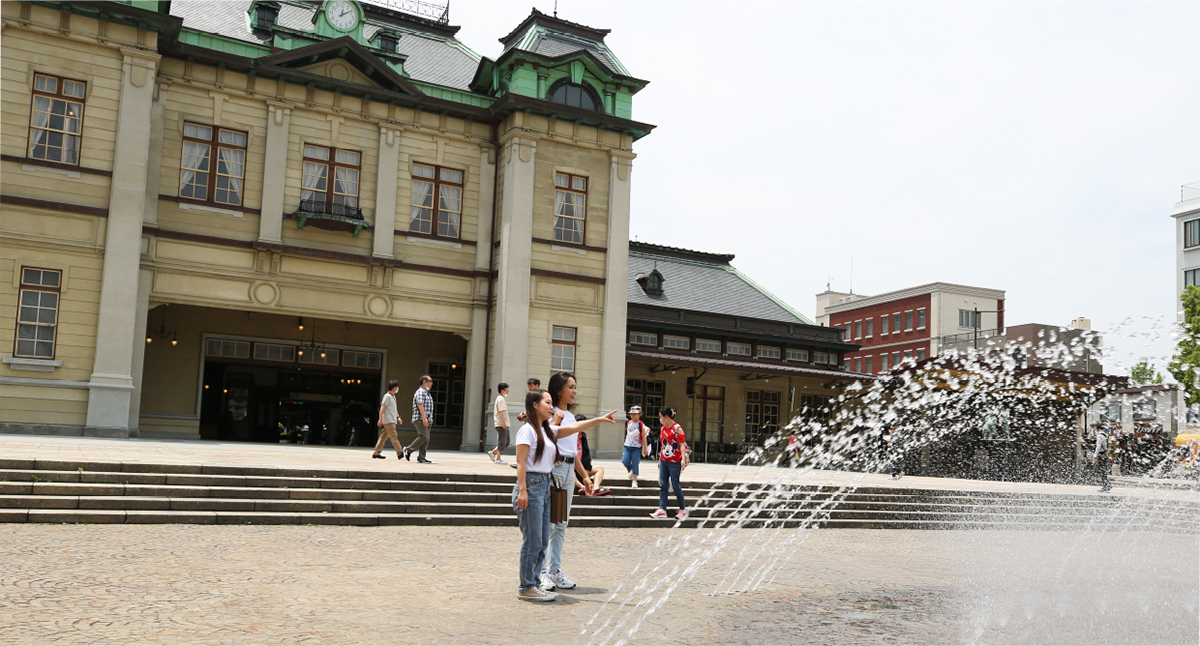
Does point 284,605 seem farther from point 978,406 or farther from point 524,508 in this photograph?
point 978,406

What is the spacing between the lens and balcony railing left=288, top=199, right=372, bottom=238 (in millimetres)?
24000

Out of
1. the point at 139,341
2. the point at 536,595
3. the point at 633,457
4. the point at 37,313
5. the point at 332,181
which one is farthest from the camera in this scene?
the point at 332,181

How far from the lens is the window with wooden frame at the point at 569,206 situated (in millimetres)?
26734

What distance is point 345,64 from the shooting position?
82.8 feet

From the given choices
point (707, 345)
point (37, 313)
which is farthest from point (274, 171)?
point (707, 345)

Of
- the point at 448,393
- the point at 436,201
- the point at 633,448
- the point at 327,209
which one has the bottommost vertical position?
the point at 633,448

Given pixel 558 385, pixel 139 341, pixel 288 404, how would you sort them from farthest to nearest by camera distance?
pixel 288 404 < pixel 139 341 < pixel 558 385

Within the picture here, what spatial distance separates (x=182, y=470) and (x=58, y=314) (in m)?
10.7

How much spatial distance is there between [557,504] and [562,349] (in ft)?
61.4

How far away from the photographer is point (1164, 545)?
48.4 feet

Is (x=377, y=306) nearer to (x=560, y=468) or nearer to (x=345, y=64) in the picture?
(x=345, y=64)

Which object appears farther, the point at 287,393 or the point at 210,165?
the point at 287,393

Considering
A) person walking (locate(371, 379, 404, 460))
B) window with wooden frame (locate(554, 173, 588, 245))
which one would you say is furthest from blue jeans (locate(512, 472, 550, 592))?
window with wooden frame (locate(554, 173, 588, 245))

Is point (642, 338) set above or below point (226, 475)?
above
